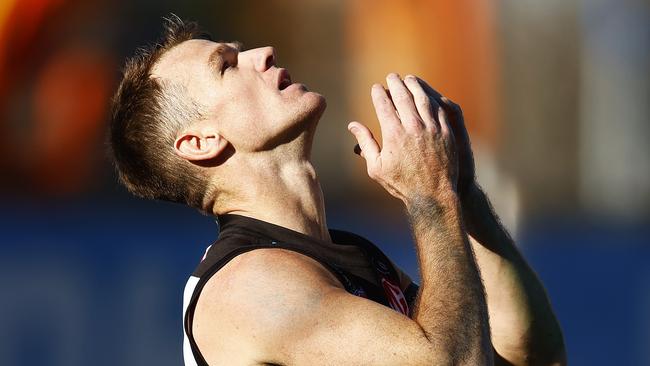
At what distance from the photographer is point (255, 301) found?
2469 millimetres

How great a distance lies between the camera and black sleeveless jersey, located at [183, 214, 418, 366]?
8.61 ft

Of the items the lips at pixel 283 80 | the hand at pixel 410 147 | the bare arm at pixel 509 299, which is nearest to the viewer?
the hand at pixel 410 147

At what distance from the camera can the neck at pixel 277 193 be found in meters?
2.91

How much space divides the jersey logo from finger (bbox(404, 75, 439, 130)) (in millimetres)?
493

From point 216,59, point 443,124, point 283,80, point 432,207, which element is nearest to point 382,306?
point 432,207

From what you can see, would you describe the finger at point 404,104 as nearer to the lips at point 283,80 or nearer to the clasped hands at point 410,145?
the clasped hands at point 410,145

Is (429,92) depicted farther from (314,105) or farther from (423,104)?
Result: (314,105)

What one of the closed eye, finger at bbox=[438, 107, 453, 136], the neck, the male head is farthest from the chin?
finger at bbox=[438, 107, 453, 136]

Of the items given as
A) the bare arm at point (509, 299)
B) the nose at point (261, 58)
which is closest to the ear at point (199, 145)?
the nose at point (261, 58)

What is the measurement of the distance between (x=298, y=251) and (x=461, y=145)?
1.99 feet

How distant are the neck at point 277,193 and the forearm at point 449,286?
464 millimetres

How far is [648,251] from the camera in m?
5.89

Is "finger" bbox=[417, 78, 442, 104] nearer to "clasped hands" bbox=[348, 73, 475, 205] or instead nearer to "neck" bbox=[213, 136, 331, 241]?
"clasped hands" bbox=[348, 73, 475, 205]

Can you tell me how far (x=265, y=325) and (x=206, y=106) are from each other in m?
0.76
